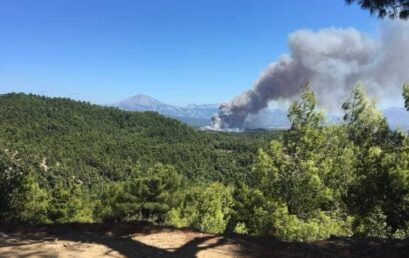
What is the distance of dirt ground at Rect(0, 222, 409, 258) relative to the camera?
24.3 ft

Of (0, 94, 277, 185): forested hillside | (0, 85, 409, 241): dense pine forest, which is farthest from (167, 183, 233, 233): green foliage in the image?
(0, 94, 277, 185): forested hillside

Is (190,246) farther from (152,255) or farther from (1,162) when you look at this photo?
(1,162)

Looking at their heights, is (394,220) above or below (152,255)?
below

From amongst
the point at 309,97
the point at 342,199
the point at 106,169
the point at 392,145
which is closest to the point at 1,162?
the point at 309,97

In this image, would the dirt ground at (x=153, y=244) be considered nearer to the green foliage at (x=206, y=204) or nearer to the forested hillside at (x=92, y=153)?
the green foliage at (x=206, y=204)

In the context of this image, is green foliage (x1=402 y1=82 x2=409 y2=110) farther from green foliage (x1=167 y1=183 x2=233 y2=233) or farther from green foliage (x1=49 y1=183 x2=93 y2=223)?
green foliage (x1=49 y1=183 x2=93 y2=223)

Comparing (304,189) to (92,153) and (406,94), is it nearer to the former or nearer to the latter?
(406,94)

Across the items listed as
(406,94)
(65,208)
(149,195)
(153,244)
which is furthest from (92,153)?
(153,244)

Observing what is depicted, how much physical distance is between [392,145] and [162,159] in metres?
139

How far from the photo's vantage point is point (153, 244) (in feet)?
26.8

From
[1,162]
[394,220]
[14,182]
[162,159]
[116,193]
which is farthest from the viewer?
[162,159]

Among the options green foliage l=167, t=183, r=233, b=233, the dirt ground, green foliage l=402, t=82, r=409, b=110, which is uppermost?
green foliage l=402, t=82, r=409, b=110

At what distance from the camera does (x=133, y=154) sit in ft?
551

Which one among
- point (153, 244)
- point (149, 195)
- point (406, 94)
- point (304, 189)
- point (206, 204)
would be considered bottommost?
point (206, 204)
